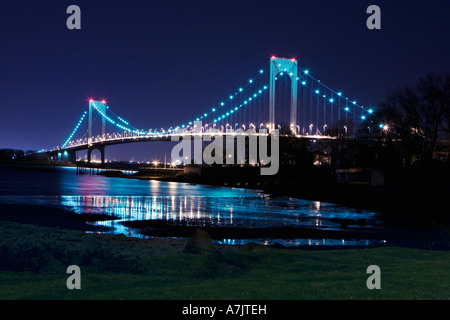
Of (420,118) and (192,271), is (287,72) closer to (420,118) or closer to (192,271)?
(420,118)

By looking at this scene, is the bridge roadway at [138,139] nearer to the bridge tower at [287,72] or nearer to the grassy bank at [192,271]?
the bridge tower at [287,72]

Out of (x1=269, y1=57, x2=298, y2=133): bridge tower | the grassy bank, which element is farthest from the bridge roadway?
the grassy bank

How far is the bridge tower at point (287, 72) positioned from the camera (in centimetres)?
6569

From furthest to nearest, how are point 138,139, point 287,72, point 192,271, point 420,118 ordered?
point 138,139 < point 287,72 < point 420,118 < point 192,271

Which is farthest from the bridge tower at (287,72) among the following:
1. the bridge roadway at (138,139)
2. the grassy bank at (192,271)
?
the grassy bank at (192,271)

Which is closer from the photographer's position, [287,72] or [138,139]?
[287,72]

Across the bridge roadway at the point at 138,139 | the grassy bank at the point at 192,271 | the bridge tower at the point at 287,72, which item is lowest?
the grassy bank at the point at 192,271

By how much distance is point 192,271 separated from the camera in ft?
31.3

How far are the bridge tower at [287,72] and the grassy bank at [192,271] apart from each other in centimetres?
5225

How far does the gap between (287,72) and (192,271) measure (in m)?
64.9

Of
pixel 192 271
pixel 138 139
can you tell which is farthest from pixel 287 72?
pixel 192 271

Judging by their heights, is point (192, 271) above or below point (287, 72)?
below
